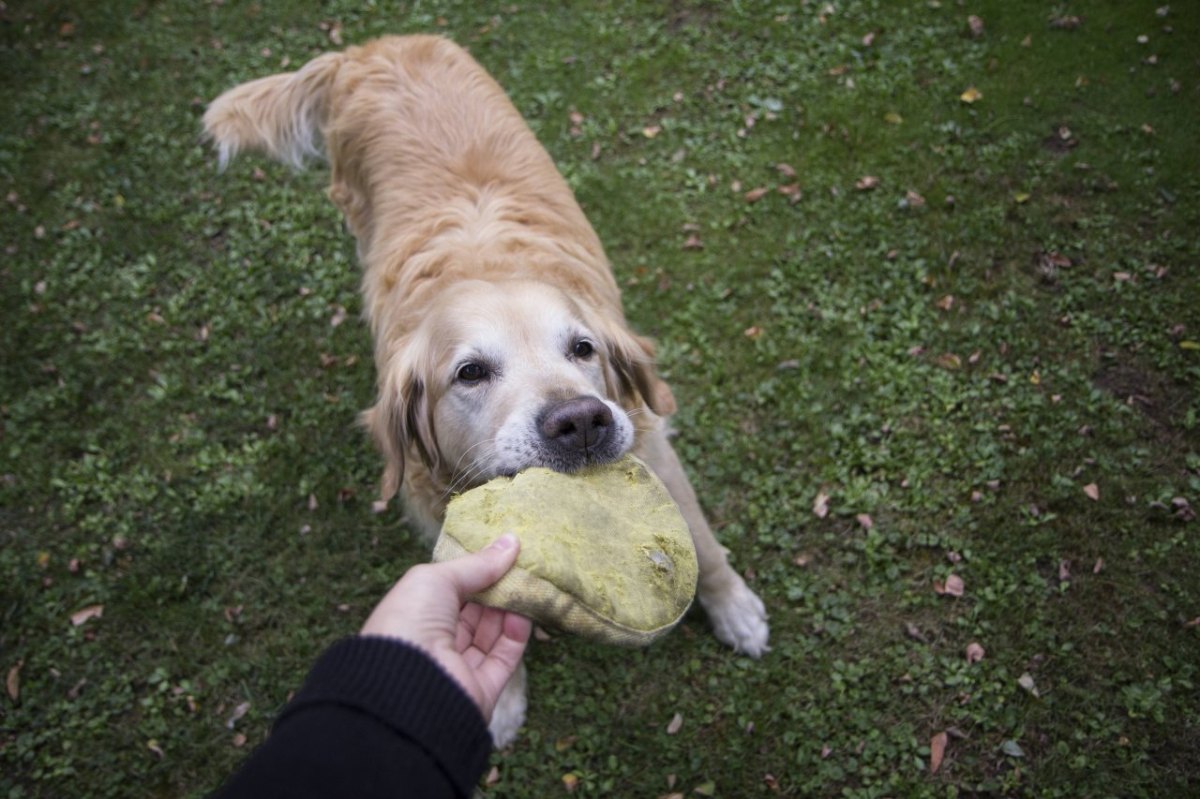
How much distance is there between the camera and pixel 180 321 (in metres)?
5.88

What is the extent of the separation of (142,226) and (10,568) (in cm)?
300

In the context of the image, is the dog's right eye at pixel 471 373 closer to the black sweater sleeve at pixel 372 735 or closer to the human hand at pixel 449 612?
the human hand at pixel 449 612

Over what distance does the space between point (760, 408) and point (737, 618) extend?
4.57 feet

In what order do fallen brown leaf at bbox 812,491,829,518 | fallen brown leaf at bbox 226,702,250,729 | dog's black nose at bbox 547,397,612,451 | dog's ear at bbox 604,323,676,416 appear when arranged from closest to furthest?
dog's black nose at bbox 547,397,612,451
dog's ear at bbox 604,323,676,416
fallen brown leaf at bbox 226,702,250,729
fallen brown leaf at bbox 812,491,829,518

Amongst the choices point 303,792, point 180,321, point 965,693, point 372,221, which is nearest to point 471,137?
point 372,221

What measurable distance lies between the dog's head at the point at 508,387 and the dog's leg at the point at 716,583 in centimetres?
27

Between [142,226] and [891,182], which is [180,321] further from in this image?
[891,182]

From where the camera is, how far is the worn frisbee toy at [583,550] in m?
2.28

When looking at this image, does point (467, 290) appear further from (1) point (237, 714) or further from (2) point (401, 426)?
(1) point (237, 714)

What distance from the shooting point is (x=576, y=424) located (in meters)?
2.63

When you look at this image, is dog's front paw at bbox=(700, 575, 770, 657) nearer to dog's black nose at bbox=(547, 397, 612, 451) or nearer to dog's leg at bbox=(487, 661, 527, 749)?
dog's leg at bbox=(487, 661, 527, 749)

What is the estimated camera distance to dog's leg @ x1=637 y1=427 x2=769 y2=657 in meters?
3.70

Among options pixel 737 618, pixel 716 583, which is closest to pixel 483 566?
pixel 716 583

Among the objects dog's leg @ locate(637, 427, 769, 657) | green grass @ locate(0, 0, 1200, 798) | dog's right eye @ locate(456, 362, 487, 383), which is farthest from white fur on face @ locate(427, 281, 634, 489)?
green grass @ locate(0, 0, 1200, 798)
